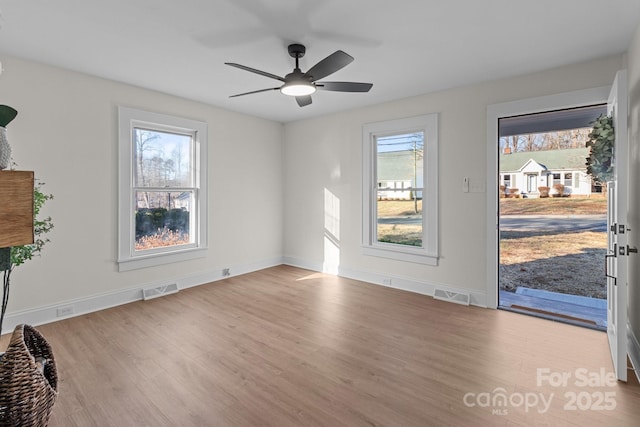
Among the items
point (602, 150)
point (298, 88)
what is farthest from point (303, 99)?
point (602, 150)

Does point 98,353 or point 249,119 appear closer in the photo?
point 98,353

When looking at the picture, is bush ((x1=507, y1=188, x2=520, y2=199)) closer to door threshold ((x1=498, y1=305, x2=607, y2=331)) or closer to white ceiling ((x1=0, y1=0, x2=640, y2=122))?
door threshold ((x1=498, y1=305, x2=607, y2=331))

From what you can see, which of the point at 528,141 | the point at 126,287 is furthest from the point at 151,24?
the point at 528,141

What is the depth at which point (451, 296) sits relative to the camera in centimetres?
410

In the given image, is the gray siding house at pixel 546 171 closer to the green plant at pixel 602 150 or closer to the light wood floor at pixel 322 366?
the green plant at pixel 602 150

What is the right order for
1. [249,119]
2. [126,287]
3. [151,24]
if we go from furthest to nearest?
1. [249,119]
2. [126,287]
3. [151,24]

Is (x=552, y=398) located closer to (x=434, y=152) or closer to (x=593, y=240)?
(x=434, y=152)

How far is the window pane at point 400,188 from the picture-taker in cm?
457

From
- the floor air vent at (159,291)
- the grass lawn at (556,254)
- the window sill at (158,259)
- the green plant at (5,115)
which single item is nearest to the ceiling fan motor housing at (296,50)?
the green plant at (5,115)

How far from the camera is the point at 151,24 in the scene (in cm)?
257

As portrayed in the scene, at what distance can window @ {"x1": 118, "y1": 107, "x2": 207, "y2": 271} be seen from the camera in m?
3.99

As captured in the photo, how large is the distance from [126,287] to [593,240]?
7151mm

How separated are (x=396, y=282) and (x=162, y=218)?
3400 mm

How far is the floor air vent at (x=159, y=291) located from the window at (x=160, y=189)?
0.32 metres
